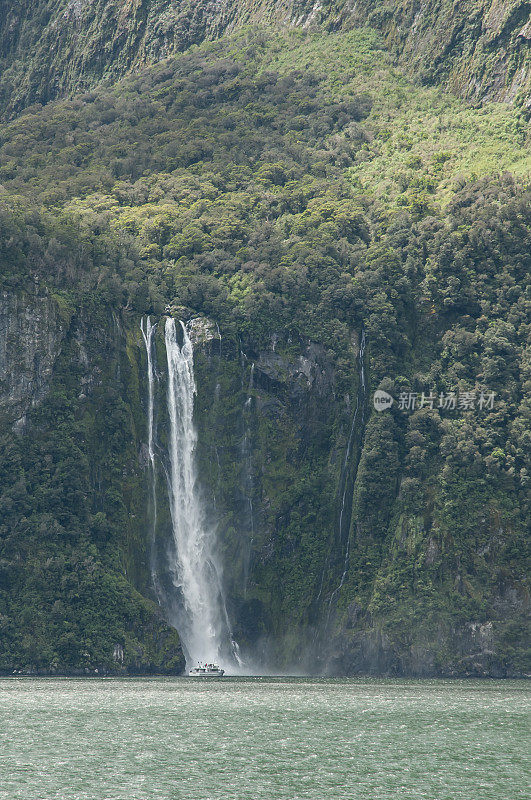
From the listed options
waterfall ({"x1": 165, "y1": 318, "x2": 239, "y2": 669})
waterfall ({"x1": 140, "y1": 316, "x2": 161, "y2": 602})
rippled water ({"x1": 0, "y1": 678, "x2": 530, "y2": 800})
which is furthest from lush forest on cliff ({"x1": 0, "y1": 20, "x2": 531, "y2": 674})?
rippled water ({"x1": 0, "y1": 678, "x2": 530, "y2": 800})

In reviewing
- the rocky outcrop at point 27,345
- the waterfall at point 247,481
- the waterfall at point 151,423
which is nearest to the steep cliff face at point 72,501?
the rocky outcrop at point 27,345

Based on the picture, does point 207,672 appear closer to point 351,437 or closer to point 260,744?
point 351,437

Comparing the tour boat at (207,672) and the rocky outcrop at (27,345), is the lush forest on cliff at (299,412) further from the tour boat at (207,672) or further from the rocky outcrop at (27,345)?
A: the tour boat at (207,672)

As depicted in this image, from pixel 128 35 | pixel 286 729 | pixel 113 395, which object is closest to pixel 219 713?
pixel 286 729

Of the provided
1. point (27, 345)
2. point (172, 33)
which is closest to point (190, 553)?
point (27, 345)

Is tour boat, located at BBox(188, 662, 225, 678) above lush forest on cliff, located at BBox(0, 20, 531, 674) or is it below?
below

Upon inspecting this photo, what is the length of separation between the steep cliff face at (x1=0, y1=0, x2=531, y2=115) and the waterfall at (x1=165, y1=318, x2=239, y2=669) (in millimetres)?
48094

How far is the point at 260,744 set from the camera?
149 feet

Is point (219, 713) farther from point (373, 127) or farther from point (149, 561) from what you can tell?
point (373, 127)

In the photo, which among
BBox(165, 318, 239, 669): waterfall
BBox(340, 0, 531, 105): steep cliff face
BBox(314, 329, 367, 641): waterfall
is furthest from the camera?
BBox(340, 0, 531, 105): steep cliff face

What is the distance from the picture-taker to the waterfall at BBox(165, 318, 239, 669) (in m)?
84.8

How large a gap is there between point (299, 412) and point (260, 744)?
4706cm

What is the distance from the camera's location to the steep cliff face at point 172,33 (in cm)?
11894

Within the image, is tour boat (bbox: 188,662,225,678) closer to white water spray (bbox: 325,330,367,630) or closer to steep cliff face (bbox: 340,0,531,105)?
white water spray (bbox: 325,330,367,630)
